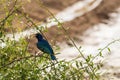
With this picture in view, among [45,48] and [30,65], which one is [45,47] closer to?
[45,48]

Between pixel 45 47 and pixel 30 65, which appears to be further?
pixel 45 47

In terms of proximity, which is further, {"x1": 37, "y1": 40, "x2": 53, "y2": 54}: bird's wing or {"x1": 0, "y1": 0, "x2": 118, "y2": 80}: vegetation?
{"x1": 37, "y1": 40, "x2": 53, "y2": 54}: bird's wing

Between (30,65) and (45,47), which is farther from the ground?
(45,47)

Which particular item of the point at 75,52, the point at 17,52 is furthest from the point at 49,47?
the point at 75,52

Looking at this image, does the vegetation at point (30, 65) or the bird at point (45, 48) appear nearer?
the vegetation at point (30, 65)

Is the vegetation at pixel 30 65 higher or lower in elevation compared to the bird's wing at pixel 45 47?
lower

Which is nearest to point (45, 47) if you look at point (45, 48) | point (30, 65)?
point (45, 48)

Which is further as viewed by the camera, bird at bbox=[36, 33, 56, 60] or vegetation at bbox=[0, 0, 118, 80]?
bird at bbox=[36, 33, 56, 60]

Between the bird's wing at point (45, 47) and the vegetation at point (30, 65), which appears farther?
the bird's wing at point (45, 47)

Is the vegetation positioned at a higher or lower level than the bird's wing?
lower

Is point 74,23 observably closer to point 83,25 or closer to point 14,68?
point 83,25

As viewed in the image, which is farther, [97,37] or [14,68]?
[97,37]

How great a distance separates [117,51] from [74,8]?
6.24m

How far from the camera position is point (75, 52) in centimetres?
1493
